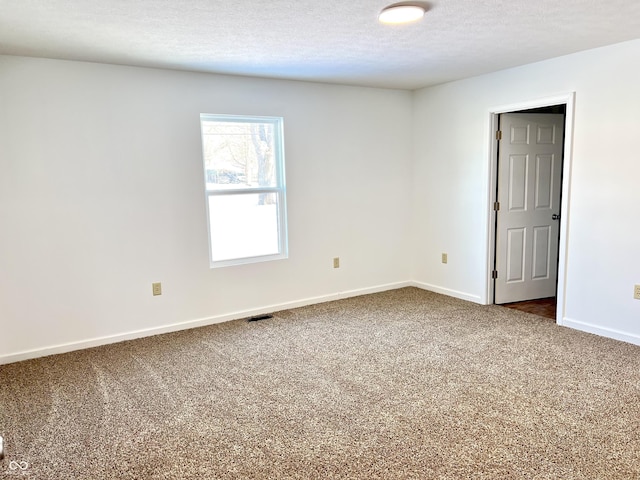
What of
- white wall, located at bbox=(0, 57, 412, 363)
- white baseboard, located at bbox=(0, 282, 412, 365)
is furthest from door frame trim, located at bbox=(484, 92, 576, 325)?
white baseboard, located at bbox=(0, 282, 412, 365)

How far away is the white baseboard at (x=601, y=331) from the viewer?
136 inches

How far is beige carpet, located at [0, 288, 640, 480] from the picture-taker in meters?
2.09

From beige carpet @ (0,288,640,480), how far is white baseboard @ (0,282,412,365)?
0.10 meters

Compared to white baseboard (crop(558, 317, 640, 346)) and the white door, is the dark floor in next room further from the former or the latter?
white baseboard (crop(558, 317, 640, 346))

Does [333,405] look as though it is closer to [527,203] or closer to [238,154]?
[238,154]

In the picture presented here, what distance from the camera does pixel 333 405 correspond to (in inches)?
103

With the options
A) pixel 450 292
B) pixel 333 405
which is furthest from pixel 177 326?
pixel 450 292

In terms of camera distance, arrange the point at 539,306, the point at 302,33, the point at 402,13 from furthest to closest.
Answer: the point at 539,306
the point at 302,33
the point at 402,13

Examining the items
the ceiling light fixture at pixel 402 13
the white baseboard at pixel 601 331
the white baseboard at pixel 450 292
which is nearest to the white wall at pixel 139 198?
the white baseboard at pixel 450 292

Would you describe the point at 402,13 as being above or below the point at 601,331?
above

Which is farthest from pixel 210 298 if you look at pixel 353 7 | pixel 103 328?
Result: pixel 353 7

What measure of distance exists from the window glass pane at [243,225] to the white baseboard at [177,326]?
0.55 m

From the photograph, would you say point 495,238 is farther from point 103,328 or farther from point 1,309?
point 1,309

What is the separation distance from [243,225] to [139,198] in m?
0.99
